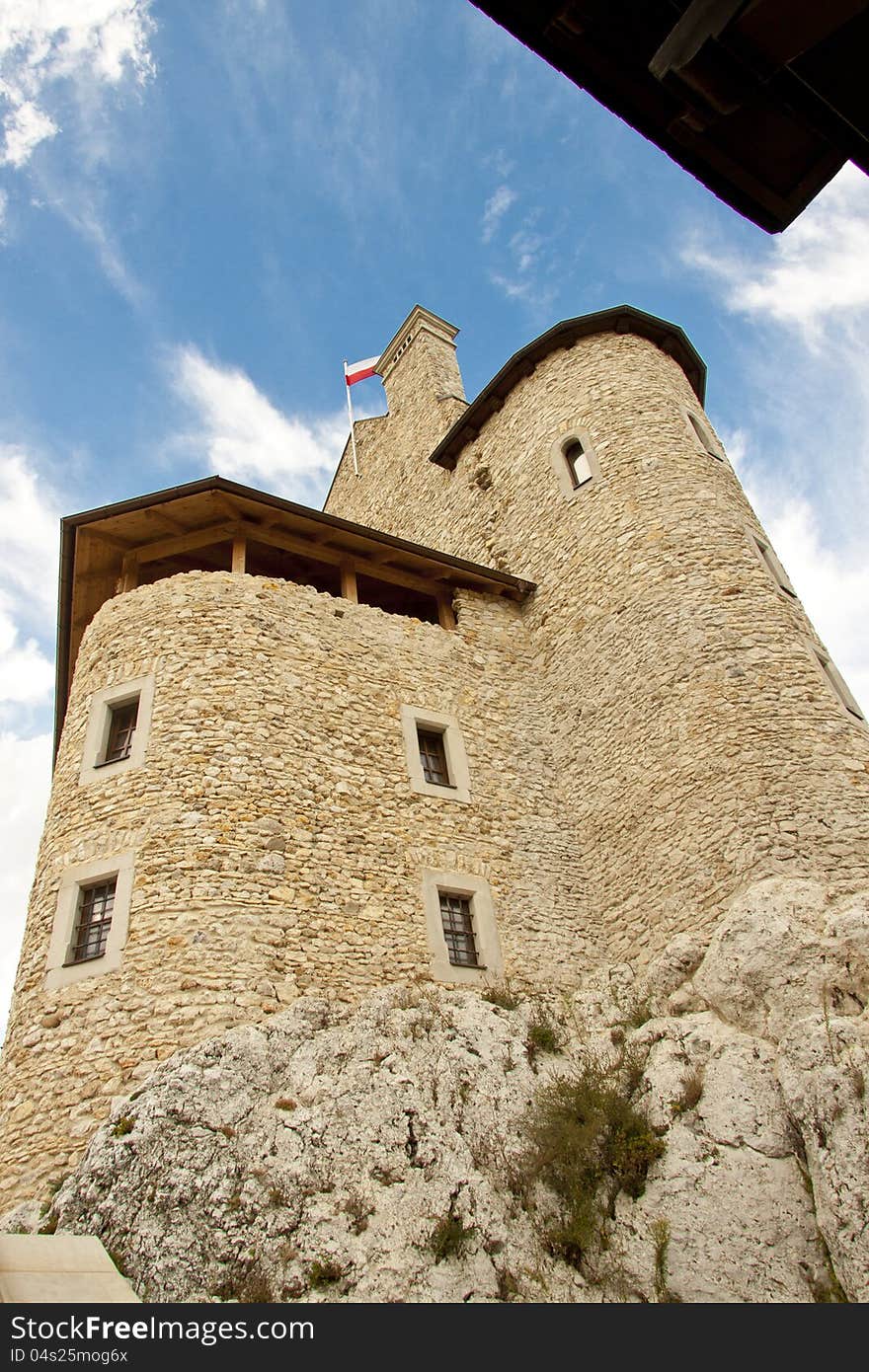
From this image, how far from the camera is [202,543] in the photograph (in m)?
13.2

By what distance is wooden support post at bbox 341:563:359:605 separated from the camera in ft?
44.5

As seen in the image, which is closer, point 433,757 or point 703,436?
point 433,757

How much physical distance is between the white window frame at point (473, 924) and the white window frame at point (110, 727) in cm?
376

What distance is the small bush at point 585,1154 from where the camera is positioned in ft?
24.0

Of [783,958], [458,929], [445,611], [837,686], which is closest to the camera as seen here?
[783,958]

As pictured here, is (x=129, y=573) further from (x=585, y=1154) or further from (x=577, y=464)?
(x=585, y=1154)

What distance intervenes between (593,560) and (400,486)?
8.60m

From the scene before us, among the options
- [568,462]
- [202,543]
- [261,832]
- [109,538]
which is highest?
[568,462]

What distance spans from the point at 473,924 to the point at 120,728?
5080mm

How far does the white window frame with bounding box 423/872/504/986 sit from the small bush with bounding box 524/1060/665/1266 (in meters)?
1.92

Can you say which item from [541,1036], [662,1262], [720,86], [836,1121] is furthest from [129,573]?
[720,86]

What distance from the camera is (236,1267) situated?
6.47 metres

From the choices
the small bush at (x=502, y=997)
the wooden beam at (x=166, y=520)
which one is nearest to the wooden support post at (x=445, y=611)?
the wooden beam at (x=166, y=520)
